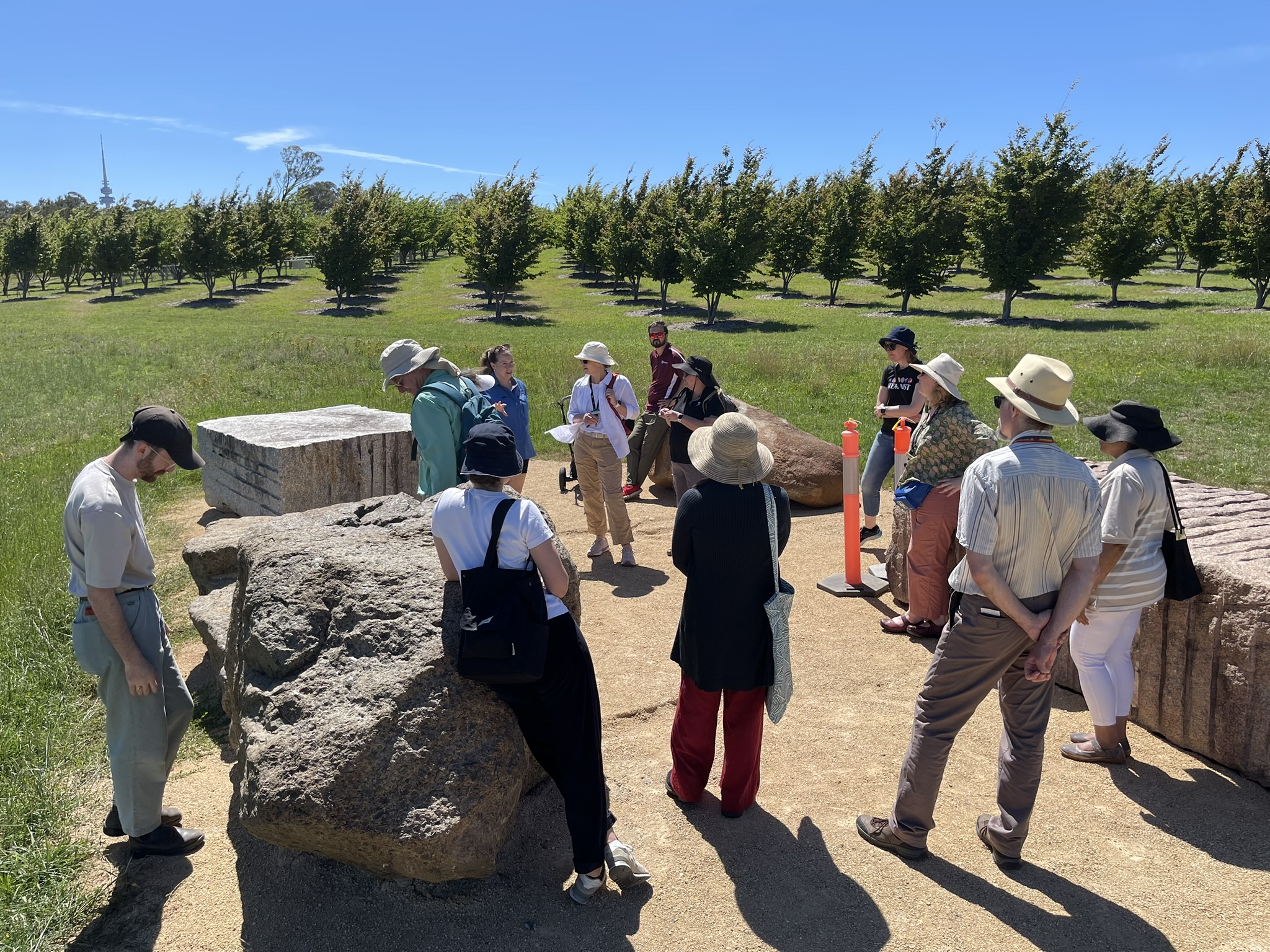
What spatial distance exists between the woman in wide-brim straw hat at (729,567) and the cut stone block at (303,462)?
16.1 ft

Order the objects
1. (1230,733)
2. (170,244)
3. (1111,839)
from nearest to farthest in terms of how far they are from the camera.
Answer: (1111,839) < (1230,733) < (170,244)

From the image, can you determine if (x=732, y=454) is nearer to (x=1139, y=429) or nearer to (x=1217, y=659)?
(x=1139, y=429)

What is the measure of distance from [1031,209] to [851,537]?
27.2 m

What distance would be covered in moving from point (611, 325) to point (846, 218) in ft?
38.7


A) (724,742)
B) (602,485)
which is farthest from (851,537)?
(724,742)

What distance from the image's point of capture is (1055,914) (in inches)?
143

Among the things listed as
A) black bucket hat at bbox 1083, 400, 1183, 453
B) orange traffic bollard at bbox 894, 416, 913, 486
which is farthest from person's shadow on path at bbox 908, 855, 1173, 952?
orange traffic bollard at bbox 894, 416, 913, 486

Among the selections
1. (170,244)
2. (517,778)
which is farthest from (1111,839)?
(170,244)

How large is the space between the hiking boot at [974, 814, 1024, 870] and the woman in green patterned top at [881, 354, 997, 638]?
2119 millimetres

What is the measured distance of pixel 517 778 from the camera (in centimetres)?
372

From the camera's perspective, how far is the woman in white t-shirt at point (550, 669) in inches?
134

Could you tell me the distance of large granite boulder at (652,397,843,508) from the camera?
32.1 feet

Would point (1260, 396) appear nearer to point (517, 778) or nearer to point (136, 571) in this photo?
point (517, 778)

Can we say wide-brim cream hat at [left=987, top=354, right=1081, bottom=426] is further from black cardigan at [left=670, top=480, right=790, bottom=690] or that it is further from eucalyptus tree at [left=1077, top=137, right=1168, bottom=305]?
eucalyptus tree at [left=1077, top=137, right=1168, bottom=305]
